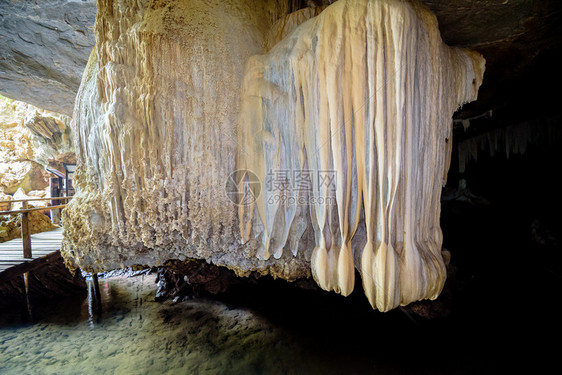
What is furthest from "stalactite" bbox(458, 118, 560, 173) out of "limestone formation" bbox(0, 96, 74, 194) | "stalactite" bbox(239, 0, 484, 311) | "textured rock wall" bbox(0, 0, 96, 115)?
"limestone formation" bbox(0, 96, 74, 194)

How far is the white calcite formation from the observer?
1.79 metres

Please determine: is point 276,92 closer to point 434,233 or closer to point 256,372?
point 434,233

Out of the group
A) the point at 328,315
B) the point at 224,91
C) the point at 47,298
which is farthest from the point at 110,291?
the point at 224,91

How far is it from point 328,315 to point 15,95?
6.72 meters

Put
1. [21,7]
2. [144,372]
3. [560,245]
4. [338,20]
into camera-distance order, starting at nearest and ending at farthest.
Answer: [338,20], [21,7], [144,372], [560,245]

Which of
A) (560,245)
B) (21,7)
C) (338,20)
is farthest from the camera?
(560,245)

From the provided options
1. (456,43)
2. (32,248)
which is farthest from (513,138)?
(32,248)

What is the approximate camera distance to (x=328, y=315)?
4.71m

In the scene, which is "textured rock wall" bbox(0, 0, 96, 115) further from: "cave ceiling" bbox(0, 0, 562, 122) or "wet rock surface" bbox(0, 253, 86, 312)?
"wet rock surface" bbox(0, 253, 86, 312)

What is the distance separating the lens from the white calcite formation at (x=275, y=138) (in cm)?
179

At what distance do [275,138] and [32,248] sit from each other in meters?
5.92

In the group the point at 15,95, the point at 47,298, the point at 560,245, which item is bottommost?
the point at 47,298

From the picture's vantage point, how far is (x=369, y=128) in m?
1.80

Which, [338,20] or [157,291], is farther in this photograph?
[157,291]
